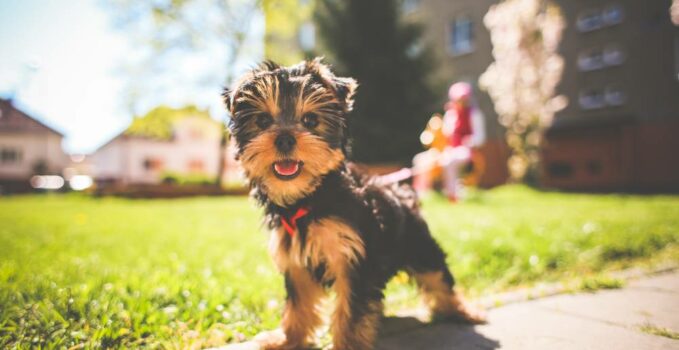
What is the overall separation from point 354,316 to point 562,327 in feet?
4.86

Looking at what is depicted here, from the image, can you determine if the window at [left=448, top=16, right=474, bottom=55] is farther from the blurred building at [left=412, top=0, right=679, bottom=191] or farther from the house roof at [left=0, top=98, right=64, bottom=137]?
the house roof at [left=0, top=98, right=64, bottom=137]

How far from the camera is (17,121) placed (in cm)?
5172

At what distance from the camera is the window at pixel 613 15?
23000 millimetres

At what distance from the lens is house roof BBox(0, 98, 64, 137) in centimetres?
4996

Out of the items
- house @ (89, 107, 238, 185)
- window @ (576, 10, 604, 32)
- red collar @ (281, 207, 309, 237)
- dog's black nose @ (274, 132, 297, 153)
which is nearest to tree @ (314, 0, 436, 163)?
window @ (576, 10, 604, 32)

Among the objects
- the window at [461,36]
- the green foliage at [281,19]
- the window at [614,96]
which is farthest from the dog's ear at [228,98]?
the window at [461,36]

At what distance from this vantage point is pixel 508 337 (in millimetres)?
2760

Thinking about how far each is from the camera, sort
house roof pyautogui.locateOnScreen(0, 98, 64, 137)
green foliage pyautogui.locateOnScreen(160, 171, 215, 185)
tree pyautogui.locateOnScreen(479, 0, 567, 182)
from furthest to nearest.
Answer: house roof pyautogui.locateOnScreen(0, 98, 64, 137) < green foliage pyautogui.locateOnScreen(160, 171, 215, 185) < tree pyautogui.locateOnScreen(479, 0, 567, 182)

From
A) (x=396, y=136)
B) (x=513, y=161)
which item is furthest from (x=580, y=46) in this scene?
(x=396, y=136)

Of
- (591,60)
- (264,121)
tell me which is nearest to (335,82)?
(264,121)

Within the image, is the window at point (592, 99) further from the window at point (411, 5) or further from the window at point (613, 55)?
the window at point (411, 5)

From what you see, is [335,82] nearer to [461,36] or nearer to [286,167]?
[286,167]

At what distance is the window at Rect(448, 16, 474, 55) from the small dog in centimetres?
2835

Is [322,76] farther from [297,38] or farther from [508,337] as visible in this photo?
[297,38]
